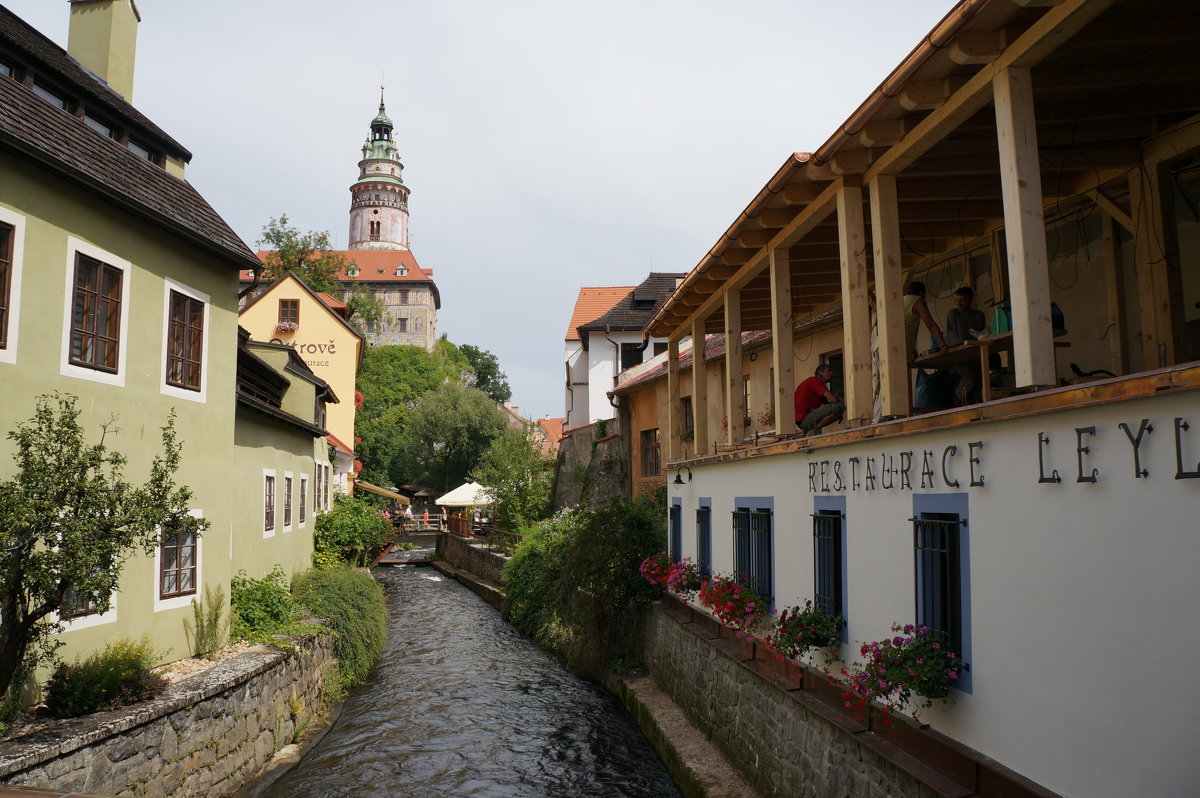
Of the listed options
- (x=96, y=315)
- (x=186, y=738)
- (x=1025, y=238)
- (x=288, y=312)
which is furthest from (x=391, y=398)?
(x=1025, y=238)

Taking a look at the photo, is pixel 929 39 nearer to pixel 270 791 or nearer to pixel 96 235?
pixel 96 235

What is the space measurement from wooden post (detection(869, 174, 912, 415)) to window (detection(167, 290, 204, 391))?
7.86m

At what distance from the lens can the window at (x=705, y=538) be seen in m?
11.9

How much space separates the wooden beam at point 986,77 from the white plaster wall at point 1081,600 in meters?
2.15

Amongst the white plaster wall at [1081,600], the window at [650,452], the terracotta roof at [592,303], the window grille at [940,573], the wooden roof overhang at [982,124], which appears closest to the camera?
the white plaster wall at [1081,600]

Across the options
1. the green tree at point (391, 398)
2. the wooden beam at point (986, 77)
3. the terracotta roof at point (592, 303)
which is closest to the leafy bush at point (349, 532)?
the wooden beam at point (986, 77)

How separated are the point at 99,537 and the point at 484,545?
26.9m

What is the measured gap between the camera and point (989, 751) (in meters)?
5.11

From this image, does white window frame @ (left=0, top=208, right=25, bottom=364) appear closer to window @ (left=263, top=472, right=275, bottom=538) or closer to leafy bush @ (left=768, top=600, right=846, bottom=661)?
leafy bush @ (left=768, top=600, right=846, bottom=661)

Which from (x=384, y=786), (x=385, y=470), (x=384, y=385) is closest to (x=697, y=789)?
(x=384, y=786)

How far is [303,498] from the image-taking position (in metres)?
18.8

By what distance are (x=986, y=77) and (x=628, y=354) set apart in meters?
30.7

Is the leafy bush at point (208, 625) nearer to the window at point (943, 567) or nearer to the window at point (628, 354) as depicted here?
the window at point (943, 567)

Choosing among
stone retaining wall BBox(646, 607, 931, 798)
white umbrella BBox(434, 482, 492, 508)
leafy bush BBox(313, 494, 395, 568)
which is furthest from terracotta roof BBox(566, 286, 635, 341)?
stone retaining wall BBox(646, 607, 931, 798)
